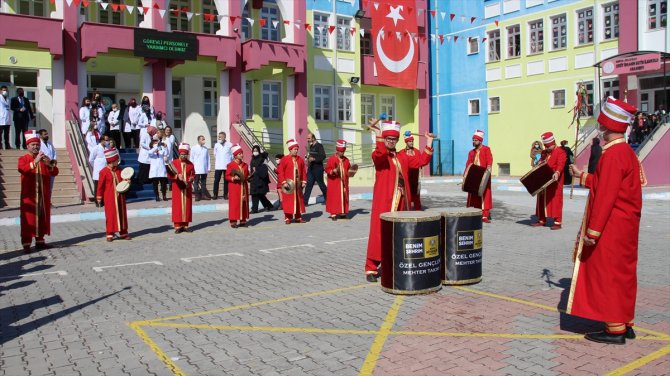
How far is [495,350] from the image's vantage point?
17.1ft

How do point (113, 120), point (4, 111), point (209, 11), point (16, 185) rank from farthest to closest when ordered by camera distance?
1. point (209, 11)
2. point (113, 120)
3. point (4, 111)
4. point (16, 185)

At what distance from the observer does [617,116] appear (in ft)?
17.9

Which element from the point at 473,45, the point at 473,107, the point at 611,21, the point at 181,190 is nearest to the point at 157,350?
the point at 181,190

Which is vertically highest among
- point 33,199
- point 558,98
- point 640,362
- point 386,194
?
point 558,98

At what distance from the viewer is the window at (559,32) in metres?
30.2

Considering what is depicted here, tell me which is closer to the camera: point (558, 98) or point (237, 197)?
point (237, 197)

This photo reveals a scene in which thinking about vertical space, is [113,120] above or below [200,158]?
above

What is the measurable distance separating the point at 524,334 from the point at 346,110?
2763 cm

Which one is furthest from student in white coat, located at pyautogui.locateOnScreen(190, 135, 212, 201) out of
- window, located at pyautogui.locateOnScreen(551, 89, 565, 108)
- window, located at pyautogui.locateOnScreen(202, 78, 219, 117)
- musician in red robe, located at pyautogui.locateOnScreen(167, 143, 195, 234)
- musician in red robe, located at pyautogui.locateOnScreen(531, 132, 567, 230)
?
window, located at pyautogui.locateOnScreen(551, 89, 565, 108)

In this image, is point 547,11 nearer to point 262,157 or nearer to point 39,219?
point 262,157

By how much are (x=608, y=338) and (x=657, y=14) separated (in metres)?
25.2

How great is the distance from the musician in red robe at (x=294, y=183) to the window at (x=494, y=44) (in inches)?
858

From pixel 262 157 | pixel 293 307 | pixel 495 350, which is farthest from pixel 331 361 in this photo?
pixel 262 157

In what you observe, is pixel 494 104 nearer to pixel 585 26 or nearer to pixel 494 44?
pixel 494 44
